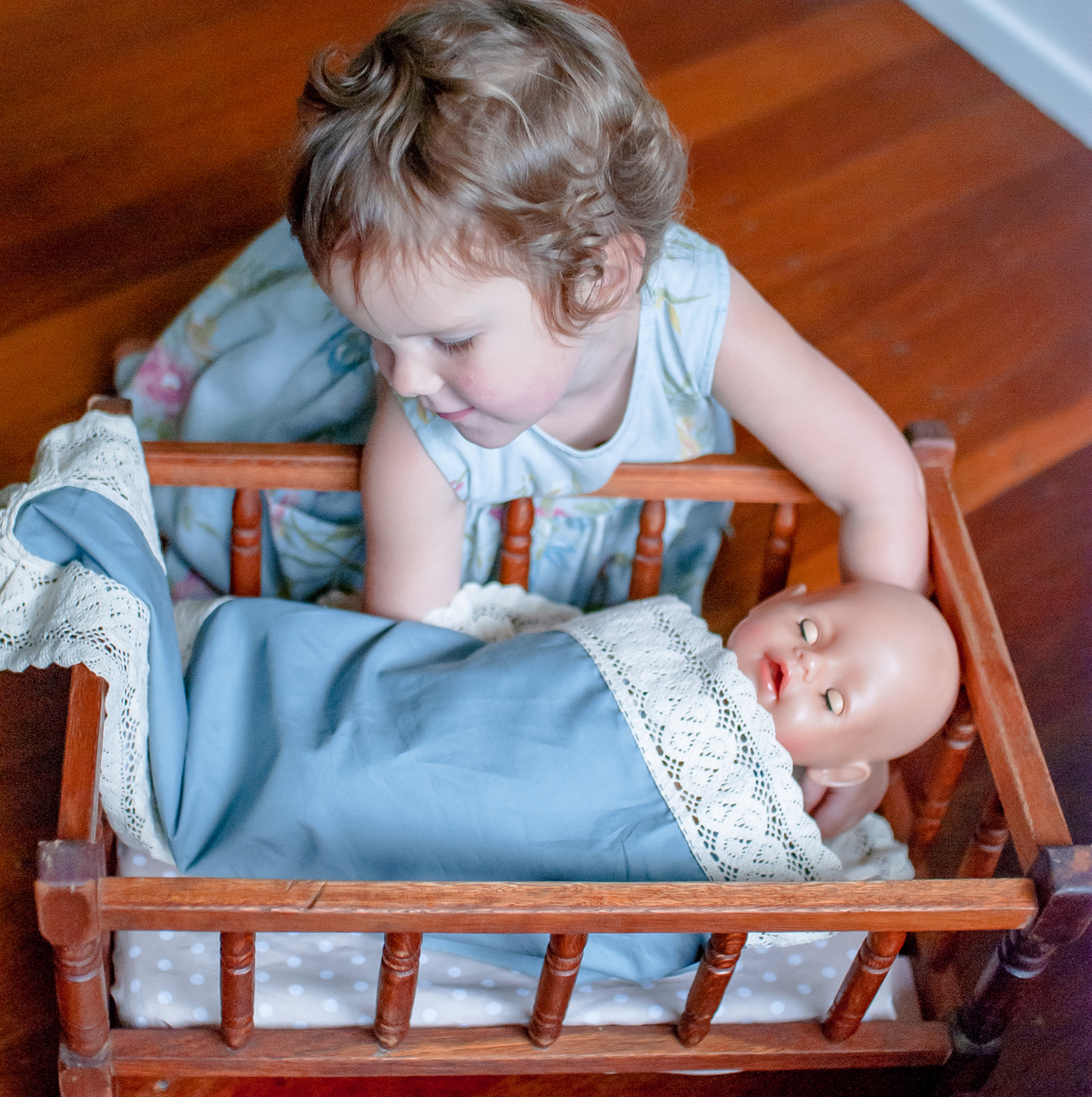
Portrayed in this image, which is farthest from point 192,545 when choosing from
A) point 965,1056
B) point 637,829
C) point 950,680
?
point 965,1056

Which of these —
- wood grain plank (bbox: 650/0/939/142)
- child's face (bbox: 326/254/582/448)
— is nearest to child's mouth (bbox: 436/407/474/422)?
child's face (bbox: 326/254/582/448)

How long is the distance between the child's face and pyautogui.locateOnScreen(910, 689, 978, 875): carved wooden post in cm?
43

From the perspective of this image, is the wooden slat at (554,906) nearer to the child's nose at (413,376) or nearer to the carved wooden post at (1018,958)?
the carved wooden post at (1018,958)

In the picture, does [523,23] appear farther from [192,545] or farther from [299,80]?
[299,80]

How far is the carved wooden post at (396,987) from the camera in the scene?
0.87m

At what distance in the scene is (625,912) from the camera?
84cm

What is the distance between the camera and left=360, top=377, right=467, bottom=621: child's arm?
110cm

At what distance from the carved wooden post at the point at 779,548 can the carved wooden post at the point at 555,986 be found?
1.50 ft

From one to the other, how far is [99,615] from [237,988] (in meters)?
0.26

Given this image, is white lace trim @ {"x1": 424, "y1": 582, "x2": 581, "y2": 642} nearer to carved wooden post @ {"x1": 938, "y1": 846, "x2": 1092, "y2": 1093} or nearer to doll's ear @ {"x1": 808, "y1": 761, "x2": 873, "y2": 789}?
doll's ear @ {"x1": 808, "y1": 761, "x2": 873, "y2": 789}

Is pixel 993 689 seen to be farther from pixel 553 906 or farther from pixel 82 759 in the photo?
pixel 82 759

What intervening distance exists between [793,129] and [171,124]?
864 mm

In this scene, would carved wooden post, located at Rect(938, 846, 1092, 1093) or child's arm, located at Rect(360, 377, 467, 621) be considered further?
child's arm, located at Rect(360, 377, 467, 621)

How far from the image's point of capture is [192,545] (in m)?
1.30
